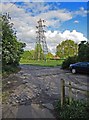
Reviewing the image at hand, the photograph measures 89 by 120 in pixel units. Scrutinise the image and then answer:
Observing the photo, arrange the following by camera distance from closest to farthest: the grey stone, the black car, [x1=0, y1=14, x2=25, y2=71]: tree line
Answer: the grey stone → [x1=0, y1=14, x2=25, y2=71]: tree line → the black car

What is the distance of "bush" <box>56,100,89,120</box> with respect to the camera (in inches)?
226

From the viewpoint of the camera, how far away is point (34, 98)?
861 cm

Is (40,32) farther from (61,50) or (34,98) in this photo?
(34,98)

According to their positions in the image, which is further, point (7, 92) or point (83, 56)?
point (83, 56)

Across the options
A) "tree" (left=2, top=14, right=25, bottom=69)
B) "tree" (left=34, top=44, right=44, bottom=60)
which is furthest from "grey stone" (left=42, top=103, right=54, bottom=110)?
"tree" (left=34, top=44, right=44, bottom=60)

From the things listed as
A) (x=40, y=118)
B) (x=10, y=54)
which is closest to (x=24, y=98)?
(x=40, y=118)

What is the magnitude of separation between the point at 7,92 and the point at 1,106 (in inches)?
99.3

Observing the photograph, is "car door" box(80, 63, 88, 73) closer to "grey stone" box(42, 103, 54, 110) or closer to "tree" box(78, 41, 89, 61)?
"tree" box(78, 41, 89, 61)

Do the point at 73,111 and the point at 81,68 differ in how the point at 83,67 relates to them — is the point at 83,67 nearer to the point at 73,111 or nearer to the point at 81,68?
the point at 81,68

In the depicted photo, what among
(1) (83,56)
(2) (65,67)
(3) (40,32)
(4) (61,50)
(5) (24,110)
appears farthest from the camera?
(4) (61,50)

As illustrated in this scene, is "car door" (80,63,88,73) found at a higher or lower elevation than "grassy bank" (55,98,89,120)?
higher

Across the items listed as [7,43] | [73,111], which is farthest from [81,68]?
[73,111]

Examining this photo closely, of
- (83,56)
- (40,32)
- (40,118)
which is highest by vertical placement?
(40,32)

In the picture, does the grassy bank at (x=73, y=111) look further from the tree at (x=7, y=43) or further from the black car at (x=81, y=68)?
the black car at (x=81, y=68)
